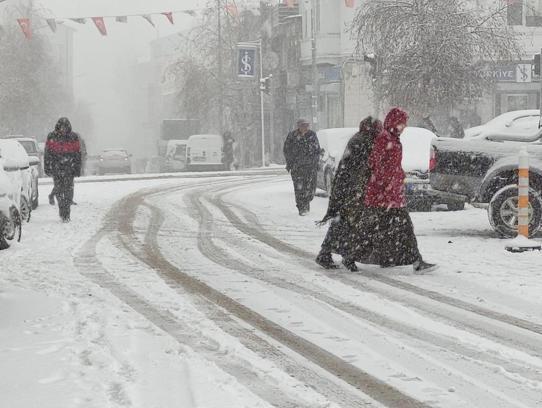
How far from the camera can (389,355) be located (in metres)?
6.18

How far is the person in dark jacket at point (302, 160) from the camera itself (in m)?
17.3

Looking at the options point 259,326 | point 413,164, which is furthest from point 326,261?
point 413,164

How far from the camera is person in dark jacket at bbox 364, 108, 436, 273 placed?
10.1 meters

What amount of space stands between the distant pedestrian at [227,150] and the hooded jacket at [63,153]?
2731 cm

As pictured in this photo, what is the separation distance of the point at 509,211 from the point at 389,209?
3.36m

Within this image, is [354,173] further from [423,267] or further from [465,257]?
[465,257]

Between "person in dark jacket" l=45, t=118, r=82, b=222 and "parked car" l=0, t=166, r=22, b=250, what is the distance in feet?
12.5

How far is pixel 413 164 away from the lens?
18594 millimetres

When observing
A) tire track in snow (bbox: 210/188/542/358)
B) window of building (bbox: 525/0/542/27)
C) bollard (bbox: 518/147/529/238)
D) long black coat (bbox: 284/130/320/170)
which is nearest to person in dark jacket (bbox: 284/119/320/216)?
long black coat (bbox: 284/130/320/170)

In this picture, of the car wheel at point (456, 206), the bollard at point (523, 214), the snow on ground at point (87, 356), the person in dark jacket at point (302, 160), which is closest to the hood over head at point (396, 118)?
the bollard at point (523, 214)

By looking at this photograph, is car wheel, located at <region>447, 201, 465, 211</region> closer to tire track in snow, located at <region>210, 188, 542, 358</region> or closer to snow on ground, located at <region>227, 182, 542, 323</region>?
snow on ground, located at <region>227, 182, 542, 323</region>

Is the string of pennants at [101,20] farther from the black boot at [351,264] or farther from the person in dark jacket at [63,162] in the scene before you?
the black boot at [351,264]

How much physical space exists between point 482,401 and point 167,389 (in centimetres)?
161

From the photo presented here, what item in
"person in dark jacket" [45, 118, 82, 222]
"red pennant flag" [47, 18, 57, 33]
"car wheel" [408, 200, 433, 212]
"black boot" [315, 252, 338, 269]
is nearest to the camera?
"black boot" [315, 252, 338, 269]
